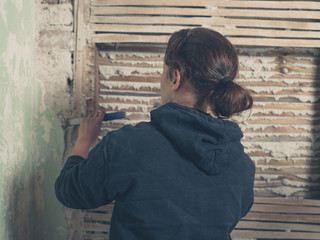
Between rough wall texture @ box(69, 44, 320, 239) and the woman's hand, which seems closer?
the woman's hand

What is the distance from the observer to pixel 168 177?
62 cm

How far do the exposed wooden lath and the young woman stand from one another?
40 centimetres

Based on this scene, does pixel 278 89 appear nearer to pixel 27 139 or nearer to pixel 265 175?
pixel 265 175

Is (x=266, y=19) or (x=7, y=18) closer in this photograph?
(x=7, y=18)

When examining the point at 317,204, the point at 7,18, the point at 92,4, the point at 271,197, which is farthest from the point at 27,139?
the point at 317,204

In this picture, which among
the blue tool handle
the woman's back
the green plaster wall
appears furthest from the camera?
the blue tool handle

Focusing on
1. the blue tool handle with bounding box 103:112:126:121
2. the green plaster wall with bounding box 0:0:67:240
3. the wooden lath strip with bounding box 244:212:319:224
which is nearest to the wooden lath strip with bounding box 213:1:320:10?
the blue tool handle with bounding box 103:112:126:121

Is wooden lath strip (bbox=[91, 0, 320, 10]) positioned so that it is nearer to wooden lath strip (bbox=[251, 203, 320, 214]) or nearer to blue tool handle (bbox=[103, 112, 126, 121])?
blue tool handle (bbox=[103, 112, 126, 121])

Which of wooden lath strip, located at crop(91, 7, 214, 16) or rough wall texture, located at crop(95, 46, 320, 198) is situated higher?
wooden lath strip, located at crop(91, 7, 214, 16)

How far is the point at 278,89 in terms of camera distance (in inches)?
45.0

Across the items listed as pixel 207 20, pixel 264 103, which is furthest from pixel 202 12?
pixel 264 103

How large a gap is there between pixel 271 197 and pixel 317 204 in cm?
18

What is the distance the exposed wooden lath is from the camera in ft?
3.48

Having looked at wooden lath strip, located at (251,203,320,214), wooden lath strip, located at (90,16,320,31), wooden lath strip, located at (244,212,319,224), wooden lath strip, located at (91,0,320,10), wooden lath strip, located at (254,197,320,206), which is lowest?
wooden lath strip, located at (244,212,319,224)
